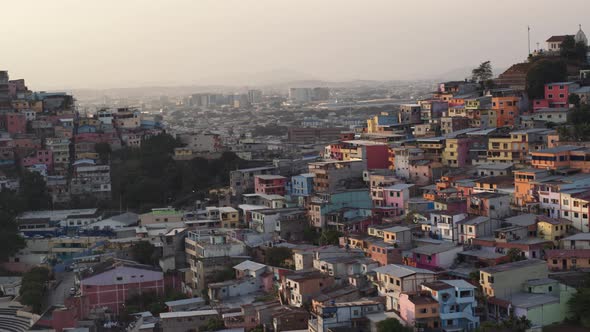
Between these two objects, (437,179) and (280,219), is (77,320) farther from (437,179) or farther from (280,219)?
(437,179)

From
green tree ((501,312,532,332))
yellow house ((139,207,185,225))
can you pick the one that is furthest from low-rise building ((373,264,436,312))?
yellow house ((139,207,185,225))

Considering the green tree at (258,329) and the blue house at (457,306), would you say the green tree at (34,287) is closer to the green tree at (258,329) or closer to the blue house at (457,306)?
the green tree at (258,329)

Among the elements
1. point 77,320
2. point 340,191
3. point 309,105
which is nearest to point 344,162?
point 340,191

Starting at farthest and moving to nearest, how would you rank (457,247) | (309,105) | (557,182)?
(309,105)
(557,182)
(457,247)

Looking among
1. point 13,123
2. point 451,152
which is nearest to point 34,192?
point 13,123

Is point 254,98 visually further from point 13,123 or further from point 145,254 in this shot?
point 145,254

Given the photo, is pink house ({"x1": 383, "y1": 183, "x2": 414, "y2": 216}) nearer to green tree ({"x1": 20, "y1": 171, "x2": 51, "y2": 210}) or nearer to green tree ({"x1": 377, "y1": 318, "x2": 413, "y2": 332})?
green tree ({"x1": 377, "y1": 318, "x2": 413, "y2": 332})

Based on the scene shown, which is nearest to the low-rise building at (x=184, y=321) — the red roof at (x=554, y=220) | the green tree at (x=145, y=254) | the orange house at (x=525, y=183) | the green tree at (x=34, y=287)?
the green tree at (x=34, y=287)
